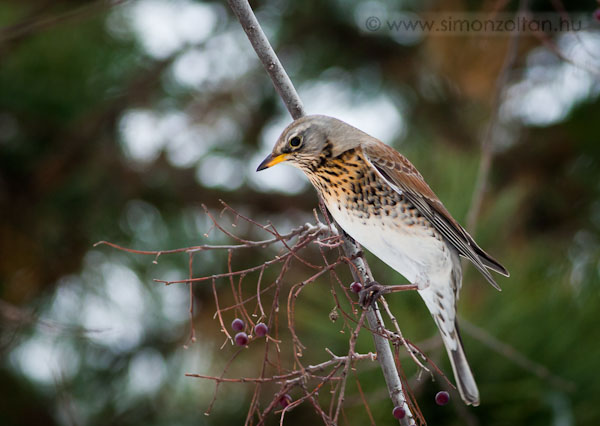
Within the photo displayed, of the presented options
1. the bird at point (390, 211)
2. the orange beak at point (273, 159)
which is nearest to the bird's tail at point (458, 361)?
the bird at point (390, 211)

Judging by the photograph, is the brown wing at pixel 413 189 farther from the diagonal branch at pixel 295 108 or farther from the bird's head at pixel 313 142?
the diagonal branch at pixel 295 108

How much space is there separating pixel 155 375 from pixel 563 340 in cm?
138

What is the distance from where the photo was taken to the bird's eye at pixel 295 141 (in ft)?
4.39

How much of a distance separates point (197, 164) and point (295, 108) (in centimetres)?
165

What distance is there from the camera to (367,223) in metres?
1.41

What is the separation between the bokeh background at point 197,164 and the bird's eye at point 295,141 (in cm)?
71

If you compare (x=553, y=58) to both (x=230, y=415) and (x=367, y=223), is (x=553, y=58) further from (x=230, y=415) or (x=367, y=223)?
(x=230, y=415)

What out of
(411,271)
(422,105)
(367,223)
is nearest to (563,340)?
(411,271)

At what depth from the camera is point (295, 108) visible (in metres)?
1.05

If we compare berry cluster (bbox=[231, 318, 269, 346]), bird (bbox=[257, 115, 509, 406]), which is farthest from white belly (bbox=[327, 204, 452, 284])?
berry cluster (bbox=[231, 318, 269, 346])

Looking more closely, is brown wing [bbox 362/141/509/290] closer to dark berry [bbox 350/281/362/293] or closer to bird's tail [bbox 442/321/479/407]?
bird's tail [bbox 442/321/479/407]

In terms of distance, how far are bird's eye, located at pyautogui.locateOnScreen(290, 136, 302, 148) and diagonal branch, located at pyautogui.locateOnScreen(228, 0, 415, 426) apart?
27cm

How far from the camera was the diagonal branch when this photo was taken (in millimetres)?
928

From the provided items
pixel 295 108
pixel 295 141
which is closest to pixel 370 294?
pixel 295 108
